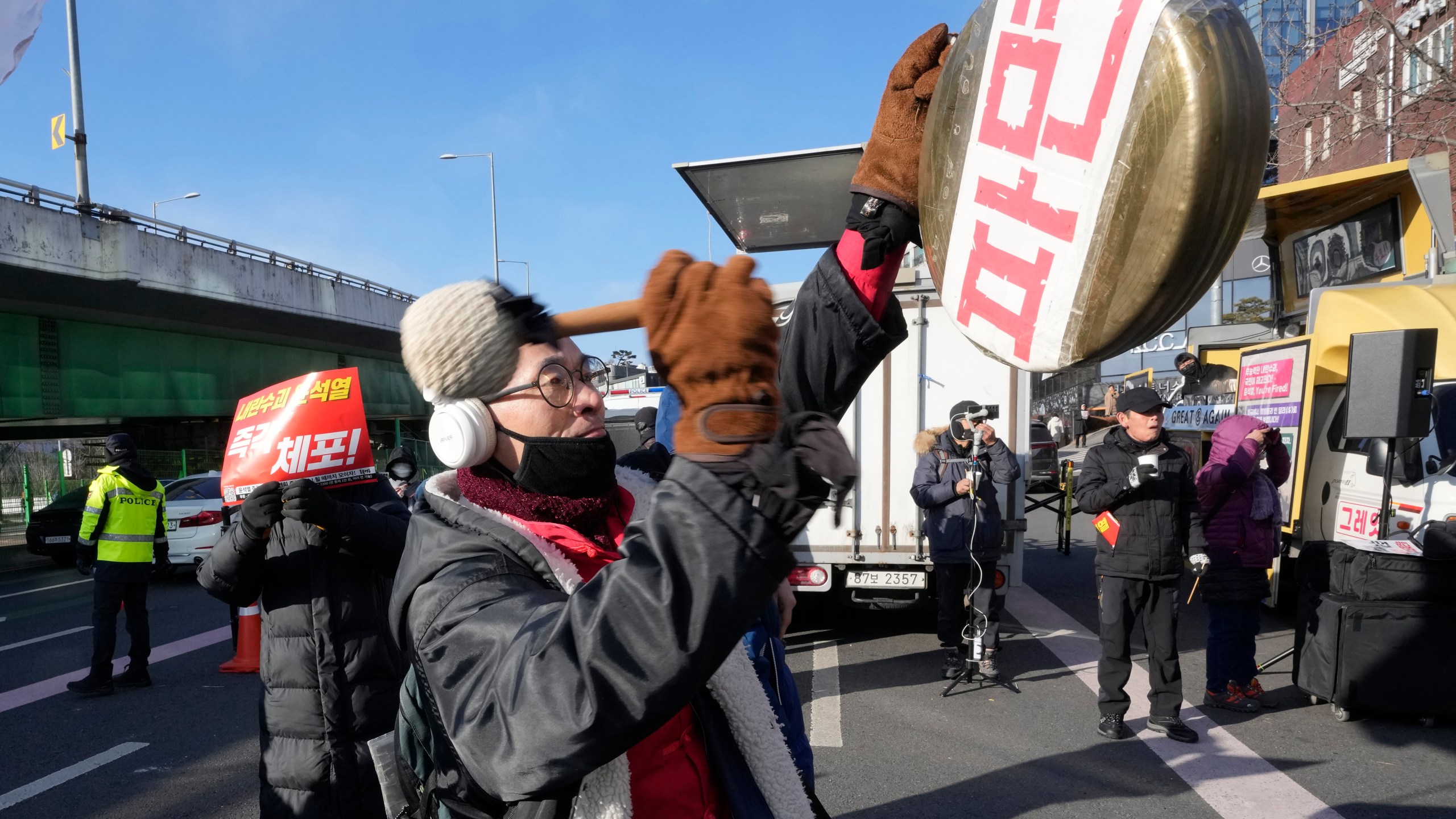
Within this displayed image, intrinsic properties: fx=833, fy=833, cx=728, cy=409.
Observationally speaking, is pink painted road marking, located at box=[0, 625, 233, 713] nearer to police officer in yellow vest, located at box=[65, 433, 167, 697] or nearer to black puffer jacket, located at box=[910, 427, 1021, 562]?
police officer in yellow vest, located at box=[65, 433, 167, 697]

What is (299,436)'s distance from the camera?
3.15 m

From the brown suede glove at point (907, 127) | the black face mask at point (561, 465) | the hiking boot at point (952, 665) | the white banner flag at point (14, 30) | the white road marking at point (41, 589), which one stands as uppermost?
the white banner flag at point (14, 30)

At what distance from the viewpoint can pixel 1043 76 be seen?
1182mm

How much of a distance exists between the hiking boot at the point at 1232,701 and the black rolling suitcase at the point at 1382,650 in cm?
39

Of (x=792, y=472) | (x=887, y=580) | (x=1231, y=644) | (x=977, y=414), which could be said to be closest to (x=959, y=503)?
(x=977, y=414)

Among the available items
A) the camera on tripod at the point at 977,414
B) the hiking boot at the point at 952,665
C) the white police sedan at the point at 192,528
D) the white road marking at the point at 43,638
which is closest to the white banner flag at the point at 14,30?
the camera on tripod at the point at 977,414

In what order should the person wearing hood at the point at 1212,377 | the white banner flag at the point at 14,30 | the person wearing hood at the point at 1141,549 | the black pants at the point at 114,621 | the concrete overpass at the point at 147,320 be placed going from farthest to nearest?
the concrete overpass at the point at 147,320 → the person wearing hood at the point at 1212,377 → the black pants at the point at 114,621 → the person wearing hood at the point at 1141,549 → the white banner flag at the point at 14,30

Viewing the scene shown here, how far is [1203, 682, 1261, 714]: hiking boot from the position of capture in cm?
559

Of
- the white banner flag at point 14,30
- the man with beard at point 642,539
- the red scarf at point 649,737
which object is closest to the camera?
the man with beard at point 642,539

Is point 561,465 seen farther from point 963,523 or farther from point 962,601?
point 962,601

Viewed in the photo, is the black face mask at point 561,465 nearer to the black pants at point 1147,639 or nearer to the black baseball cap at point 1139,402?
the black pants at point 1147,639

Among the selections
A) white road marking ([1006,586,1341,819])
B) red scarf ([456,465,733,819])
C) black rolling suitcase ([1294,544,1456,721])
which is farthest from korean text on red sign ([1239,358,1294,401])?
red scarf ([456,465,733,819])

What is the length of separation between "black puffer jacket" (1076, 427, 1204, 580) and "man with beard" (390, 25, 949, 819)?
13.9 feet

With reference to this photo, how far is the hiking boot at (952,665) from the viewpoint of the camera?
6.31 m
